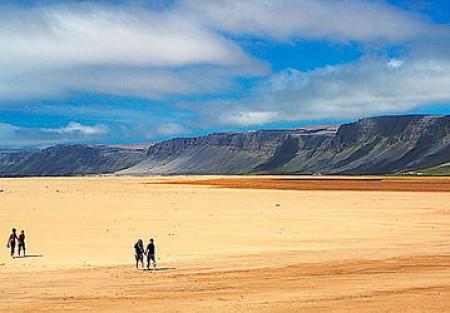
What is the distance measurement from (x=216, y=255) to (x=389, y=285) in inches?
417

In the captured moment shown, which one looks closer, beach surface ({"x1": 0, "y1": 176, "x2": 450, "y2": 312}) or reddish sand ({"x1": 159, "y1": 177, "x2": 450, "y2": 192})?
beach surface ({"x1": 0, "y1": 176, "x2": 450, "y2": 312})

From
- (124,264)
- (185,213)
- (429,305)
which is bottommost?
(429,305)

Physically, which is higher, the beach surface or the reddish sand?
the reddish sand

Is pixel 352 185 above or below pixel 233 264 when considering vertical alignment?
above

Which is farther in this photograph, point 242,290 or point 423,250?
point 423,250

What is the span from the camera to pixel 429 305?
20.4 m

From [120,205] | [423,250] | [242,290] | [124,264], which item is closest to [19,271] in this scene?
[124,264]

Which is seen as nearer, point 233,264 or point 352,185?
point 233,264

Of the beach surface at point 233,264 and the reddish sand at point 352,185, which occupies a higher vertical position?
the reddish sand at point 352,185

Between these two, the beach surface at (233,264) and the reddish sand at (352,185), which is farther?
the reddish sand at (352,185)

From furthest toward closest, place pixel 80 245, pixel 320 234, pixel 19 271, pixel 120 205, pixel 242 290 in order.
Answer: pixel 120 205
pixel 320 234
pixel 80 245
pixel 19 271
pixel 242 290

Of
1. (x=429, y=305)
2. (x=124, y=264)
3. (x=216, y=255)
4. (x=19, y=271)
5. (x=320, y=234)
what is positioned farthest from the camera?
(x=320, y=234)

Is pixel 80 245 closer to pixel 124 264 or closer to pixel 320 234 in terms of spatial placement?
pixel 124 264

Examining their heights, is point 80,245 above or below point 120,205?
below
